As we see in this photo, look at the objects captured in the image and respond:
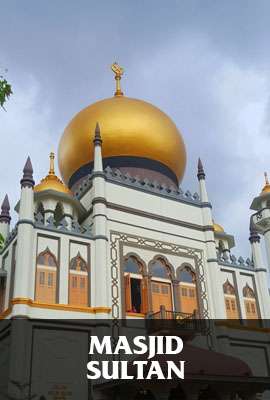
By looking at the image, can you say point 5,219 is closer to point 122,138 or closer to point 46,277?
point 46,277

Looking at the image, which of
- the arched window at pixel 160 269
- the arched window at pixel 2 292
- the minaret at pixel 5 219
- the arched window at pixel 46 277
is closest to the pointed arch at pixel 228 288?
the arched window at pixel 160 269

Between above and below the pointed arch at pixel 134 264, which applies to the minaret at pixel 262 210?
above

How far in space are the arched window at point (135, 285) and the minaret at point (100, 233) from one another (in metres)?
0.80

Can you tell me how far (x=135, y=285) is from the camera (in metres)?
16.6

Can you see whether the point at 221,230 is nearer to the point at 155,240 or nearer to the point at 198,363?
the point at 155,240

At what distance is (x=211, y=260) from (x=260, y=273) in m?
2.45

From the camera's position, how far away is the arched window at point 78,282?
15.2m

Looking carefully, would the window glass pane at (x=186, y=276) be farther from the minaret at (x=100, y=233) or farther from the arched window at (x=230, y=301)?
the minaret at (x=100, y=233)

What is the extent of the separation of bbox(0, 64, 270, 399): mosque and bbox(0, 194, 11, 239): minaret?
0.05 metres

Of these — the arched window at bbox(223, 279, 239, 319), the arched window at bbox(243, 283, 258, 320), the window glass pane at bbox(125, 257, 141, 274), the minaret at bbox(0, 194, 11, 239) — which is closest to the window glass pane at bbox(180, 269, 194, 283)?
the arched window at bbox(223, 279, 239, 319)

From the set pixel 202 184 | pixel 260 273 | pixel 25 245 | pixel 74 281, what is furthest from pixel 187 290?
pixel 25 245

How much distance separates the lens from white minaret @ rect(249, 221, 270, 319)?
18866 millimetres

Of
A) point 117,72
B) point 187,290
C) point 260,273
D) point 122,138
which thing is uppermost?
point 117,72

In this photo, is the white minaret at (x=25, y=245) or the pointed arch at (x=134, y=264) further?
the pointed arch at (x=134, y=264)
